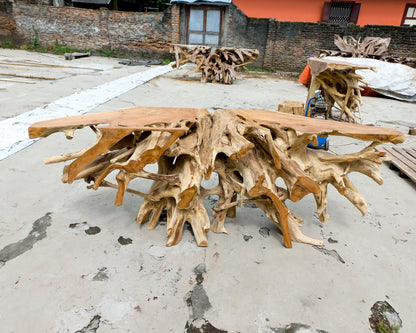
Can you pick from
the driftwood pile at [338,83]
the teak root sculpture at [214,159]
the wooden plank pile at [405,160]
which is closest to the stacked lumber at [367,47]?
the driftwood pile at [338,83]

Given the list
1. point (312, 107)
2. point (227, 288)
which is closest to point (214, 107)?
point (312, 107)

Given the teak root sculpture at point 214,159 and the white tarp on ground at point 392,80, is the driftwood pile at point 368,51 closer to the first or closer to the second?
the white tarp on ground at point 392,80

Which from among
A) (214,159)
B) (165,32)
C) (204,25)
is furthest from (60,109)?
(165,32)

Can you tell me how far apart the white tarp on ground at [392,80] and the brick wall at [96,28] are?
742cm

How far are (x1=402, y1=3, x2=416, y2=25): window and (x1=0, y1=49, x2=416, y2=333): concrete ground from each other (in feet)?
41.8

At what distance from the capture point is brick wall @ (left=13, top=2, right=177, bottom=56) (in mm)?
11781

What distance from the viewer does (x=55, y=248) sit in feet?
6.35

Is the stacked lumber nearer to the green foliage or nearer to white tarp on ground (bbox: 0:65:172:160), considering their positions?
white tarp on ground (bbox: 0:65:172:160)

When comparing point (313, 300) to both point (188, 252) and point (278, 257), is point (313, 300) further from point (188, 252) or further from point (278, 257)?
point (188, 252)

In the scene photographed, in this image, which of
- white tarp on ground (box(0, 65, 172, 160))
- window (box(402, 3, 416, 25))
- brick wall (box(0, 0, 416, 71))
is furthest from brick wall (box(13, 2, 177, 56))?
window (box(402, 3, 416, 25))

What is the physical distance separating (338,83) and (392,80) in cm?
309

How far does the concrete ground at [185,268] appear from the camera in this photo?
1.52 metres

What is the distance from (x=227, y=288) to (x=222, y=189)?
70cm

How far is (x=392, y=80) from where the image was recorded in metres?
7.33
